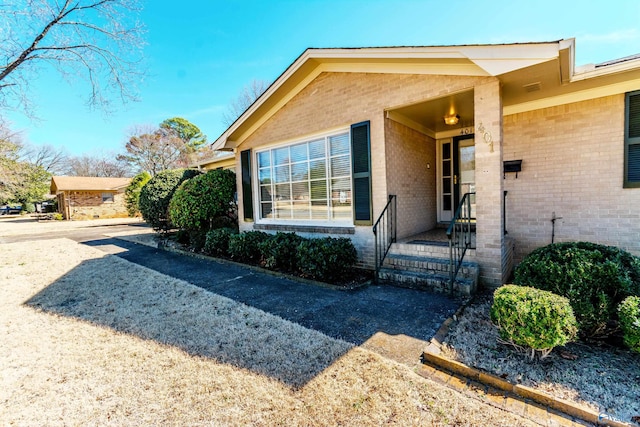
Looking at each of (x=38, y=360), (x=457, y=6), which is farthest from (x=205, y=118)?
(x=38, y=360)

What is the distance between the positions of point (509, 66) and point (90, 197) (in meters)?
34.8

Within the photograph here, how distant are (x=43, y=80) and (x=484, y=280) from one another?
13.9m

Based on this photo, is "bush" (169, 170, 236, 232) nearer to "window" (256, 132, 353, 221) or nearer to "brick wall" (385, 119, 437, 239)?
"window" (256, 132, 353, 221)

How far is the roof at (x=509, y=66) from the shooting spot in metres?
4.04

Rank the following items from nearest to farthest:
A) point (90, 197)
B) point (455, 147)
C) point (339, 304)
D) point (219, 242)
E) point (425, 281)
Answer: point (339, 304)
point (425, 281)
point (455, 147)
point (219, 242)
point (90, 197)

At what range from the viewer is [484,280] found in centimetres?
482

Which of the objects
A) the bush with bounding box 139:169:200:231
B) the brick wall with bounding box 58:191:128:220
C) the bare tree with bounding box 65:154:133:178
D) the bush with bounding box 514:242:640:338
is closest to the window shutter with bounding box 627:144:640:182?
the bush with bounding box 514:242:640:338

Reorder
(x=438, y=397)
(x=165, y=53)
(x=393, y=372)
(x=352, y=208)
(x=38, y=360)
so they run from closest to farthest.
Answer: (x=438, y=397) < (x=393, y=372) < (x=38, y=360) < (x=352, y=208) < (x=165, y=53)

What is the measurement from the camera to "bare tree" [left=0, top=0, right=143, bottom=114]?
8477mm

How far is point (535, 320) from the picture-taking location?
2617 mm

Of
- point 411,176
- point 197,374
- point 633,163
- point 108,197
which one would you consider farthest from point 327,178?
point 108,197

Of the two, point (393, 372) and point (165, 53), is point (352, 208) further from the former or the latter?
point (165, 53)

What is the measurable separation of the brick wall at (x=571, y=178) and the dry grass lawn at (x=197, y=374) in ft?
15.3

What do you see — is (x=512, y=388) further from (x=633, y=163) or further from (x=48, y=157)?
(x=48, y=157)
